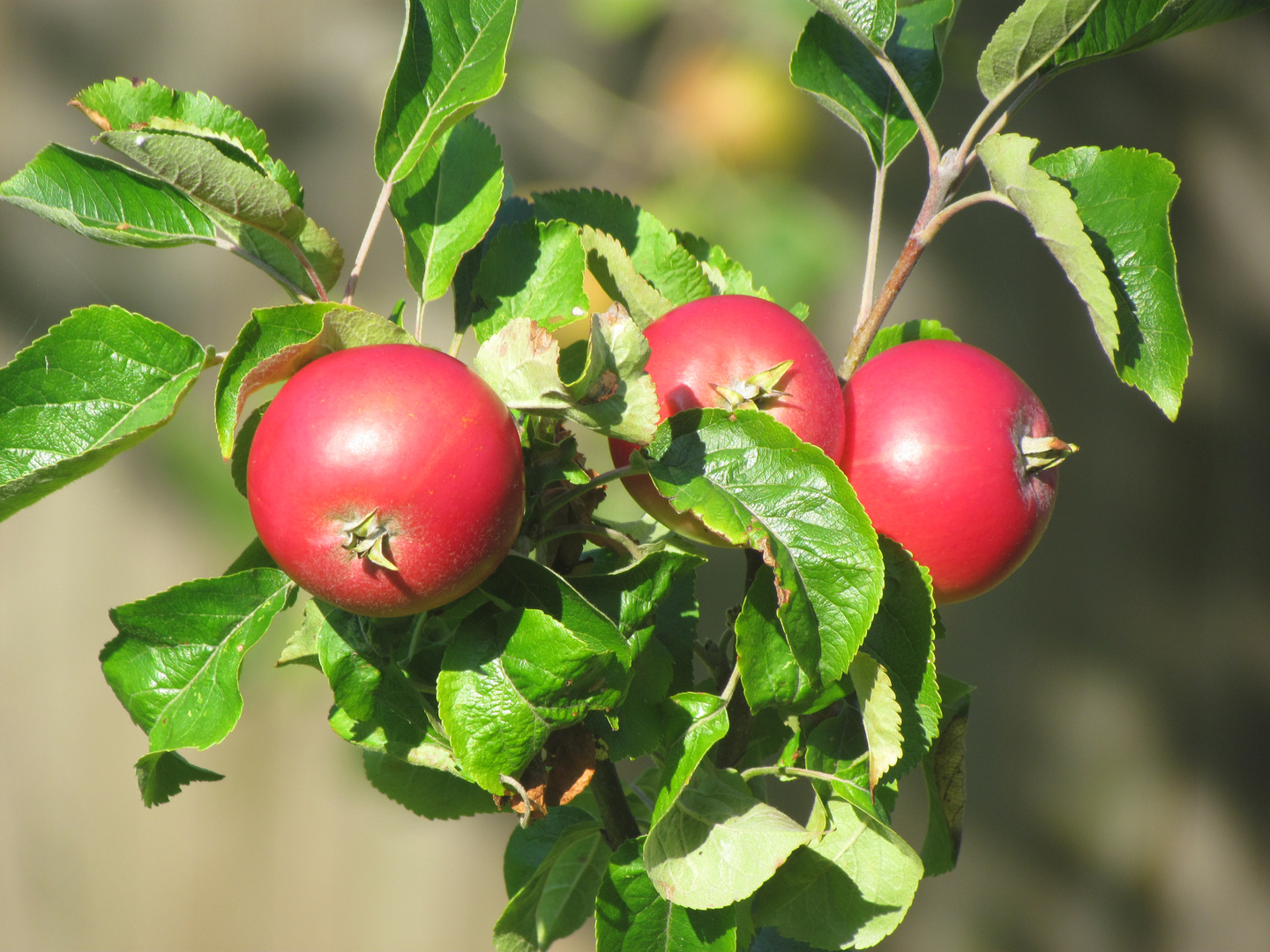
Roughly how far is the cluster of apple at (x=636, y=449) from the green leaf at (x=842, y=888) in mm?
127

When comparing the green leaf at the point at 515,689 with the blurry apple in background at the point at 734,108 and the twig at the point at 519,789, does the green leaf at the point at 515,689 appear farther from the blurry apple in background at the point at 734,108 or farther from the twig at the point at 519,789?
the blurry apple in background at the point at 734,108

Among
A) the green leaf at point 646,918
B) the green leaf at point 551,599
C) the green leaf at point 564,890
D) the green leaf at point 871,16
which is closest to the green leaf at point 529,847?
the green leaf at point 564,890

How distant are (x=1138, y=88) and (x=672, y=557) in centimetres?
156

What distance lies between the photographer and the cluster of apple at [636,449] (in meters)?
0.31

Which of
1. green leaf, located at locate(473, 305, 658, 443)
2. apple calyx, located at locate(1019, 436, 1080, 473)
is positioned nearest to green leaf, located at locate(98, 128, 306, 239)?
green leaf, located at locate(473, 305, 658, 443)

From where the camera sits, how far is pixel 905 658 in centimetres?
38

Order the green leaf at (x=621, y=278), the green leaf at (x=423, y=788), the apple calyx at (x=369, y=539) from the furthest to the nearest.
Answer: the green leaf at (x=423, y=788) → the green leaf at (x=621, y=278) → the apple calyx at (x=369, y=539)

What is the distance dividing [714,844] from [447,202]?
31 cm

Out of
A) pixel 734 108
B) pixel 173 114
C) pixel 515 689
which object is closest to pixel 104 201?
pixel 173 114

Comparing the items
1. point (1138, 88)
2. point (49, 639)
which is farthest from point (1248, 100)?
point (49, 639)

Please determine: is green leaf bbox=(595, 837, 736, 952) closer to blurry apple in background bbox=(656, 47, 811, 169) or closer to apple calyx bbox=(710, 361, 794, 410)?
apple calyx bbox=(710, 361, 794, 410)

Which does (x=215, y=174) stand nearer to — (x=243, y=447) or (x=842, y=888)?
(x=243, y=447)

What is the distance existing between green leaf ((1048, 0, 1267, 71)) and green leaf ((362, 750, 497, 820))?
0.50 m

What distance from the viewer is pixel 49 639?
129cm
